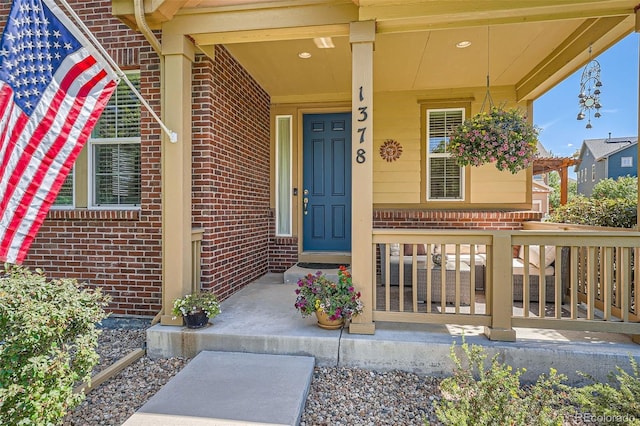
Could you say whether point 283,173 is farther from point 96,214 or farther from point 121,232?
point 96,214

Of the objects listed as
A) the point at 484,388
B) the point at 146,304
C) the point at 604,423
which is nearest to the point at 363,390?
the point at 484,388

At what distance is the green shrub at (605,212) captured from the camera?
3.49 m

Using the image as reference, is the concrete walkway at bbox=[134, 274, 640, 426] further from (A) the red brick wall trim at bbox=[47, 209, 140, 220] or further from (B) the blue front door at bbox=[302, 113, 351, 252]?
(B) the blue front door at bbox=[302, 113, 351, 252]

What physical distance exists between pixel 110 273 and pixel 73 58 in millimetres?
2257

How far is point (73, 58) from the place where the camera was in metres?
2.29

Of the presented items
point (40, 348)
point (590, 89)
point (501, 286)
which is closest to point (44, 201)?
point (40, 348)

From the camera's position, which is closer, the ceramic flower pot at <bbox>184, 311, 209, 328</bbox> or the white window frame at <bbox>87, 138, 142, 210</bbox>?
the ceramic flower pot at <bbox>184, 311, 209, 328</bbox>

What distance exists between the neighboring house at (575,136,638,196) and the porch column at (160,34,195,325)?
23.7m

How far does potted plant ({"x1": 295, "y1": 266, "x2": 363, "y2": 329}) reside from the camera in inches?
113

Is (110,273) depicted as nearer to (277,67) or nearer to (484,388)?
(277,67)

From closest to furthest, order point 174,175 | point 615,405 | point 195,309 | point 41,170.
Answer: point 615,405 < point 41,170 < point 195,309 < point 174,175

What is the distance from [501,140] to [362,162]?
1.55 metres

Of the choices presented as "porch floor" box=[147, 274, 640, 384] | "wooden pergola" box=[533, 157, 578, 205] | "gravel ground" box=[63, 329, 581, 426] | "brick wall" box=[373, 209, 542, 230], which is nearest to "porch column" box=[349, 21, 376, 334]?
"porch floor" box=[147, 274, 640, 384]

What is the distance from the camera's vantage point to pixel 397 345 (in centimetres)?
276
